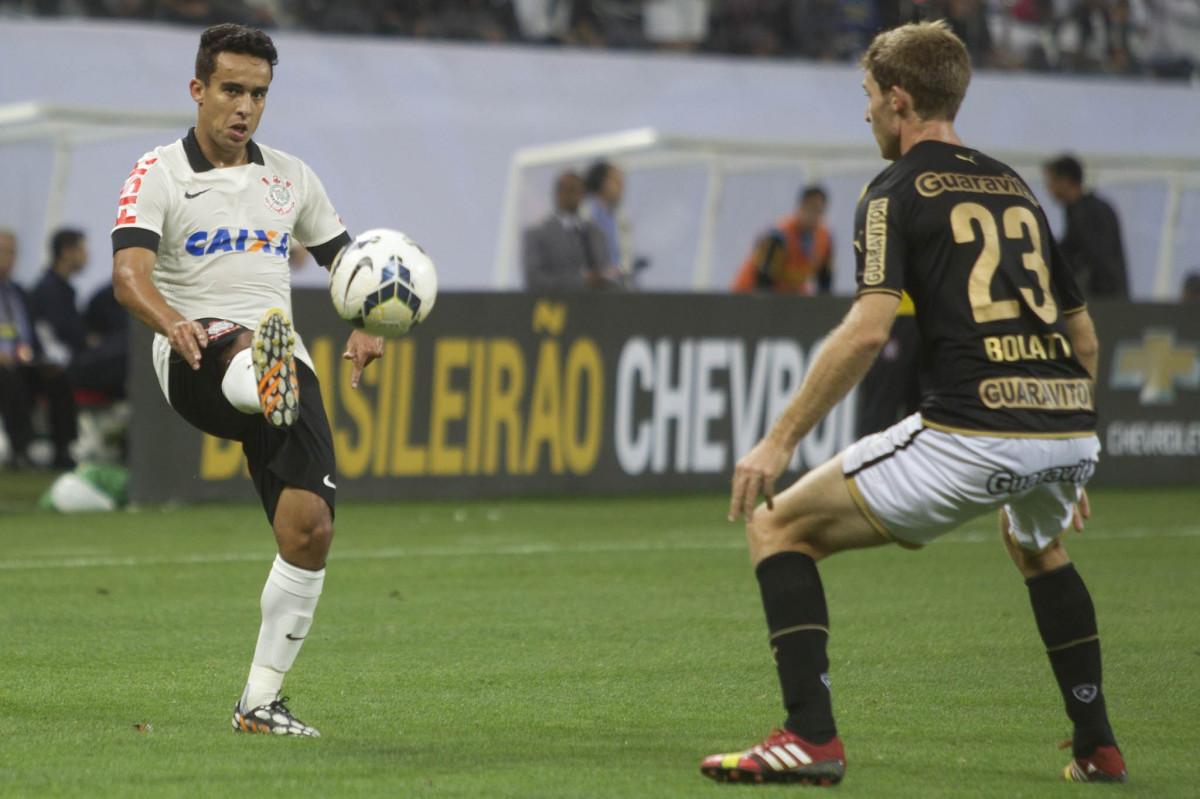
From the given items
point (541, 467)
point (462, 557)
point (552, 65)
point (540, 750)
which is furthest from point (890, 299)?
point (552, 65)

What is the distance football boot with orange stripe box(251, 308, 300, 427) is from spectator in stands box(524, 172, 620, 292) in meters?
8.95

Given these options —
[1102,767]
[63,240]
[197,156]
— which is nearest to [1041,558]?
[1102,767]

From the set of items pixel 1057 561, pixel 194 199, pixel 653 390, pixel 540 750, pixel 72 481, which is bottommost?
pixel 72 481

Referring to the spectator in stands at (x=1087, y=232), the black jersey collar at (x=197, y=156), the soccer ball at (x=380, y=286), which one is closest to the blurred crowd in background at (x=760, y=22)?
the spectator in stands at (x=1087, y=232)

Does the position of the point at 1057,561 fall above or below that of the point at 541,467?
above

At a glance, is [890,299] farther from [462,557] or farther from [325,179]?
[325,179]

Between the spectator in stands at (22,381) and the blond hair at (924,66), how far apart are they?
10.5 m

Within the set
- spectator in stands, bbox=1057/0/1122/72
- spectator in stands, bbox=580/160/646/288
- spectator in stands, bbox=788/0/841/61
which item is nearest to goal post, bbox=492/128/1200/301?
spectator in stands, bbox=580/160/646/288

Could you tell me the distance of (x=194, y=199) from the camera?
514 cm

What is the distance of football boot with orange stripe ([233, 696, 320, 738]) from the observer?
4.89 metres

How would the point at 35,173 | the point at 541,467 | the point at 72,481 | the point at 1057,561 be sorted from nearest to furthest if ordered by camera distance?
the point at 1057,561
the point at 72,481
the point at 541,467
the point at 35,173

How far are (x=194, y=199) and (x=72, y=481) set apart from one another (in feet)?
22.3

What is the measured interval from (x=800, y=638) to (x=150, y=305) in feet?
6.53

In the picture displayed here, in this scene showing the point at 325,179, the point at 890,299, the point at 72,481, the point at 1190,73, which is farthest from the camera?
the point at 1190,73
